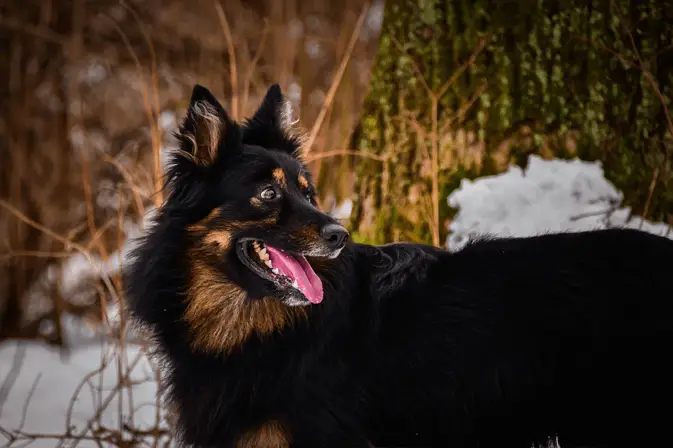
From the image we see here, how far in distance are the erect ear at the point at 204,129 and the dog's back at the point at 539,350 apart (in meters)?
1.21

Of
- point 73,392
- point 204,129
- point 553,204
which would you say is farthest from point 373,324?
point 73,392

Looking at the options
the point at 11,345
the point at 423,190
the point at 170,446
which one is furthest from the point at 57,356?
the point at 423,190

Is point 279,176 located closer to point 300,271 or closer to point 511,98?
point 300,271

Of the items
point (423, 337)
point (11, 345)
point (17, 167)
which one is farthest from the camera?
point (17, 167)

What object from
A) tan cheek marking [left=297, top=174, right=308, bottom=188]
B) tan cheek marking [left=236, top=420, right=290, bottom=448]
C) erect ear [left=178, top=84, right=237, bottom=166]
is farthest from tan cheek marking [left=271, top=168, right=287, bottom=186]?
tan cheek marking [left=236, top=420, right=290, bottom=448]

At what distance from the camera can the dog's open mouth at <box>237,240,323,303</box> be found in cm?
307

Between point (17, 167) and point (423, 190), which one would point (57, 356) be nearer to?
point (17, 167)

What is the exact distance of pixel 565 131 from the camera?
4535 millimetres

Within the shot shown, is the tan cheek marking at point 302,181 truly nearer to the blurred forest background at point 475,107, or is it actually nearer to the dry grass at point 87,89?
the blurred forest background at point 475,107

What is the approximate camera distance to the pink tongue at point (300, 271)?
10.0 feet

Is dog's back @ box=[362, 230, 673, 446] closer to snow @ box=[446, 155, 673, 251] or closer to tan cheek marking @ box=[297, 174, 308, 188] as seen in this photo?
tan cheek marking @ box=[297, 174, 308, 188]

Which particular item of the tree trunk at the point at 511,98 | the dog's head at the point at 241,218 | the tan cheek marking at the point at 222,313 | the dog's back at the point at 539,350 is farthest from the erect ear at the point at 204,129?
the tree trunk at the point at 511,98

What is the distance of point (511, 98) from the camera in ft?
15.1

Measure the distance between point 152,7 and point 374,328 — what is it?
29.6ft
